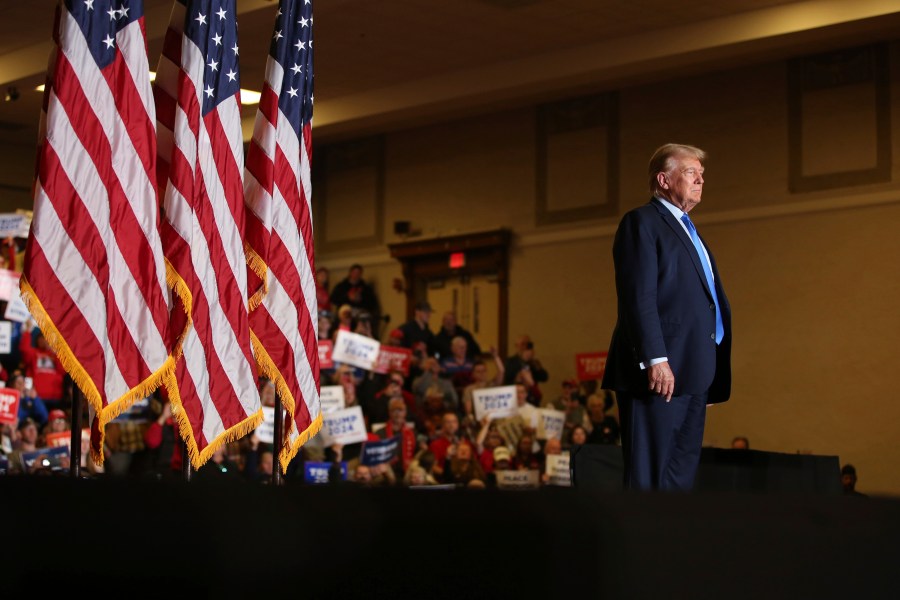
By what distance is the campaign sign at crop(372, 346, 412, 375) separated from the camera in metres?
12.1

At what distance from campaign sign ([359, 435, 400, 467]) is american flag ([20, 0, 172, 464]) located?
543 cm

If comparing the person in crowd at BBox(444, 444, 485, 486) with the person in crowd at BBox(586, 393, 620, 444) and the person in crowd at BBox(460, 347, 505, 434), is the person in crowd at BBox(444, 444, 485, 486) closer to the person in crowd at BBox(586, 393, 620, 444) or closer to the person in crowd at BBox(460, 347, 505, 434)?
the person in crowd at BBox(460, 347, 505, 434)

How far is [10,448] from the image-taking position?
8.61 meters

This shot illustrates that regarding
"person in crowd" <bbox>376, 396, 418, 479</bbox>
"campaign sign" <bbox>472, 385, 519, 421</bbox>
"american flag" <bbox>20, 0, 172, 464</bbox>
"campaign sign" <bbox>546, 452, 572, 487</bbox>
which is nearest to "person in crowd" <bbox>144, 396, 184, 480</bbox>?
"person in crowd" <bbox>376, 396, 418, 479</bbox>

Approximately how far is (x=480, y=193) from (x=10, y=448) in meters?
8.36

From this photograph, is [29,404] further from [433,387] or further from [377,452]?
[433,387]

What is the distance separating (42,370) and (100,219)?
610 centimetres

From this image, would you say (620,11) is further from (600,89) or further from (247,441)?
(247,441)

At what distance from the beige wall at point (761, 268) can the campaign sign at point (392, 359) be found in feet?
10.1

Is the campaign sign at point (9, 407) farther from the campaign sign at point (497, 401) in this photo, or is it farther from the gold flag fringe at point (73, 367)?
the gold flag fringe at point (73, 367)

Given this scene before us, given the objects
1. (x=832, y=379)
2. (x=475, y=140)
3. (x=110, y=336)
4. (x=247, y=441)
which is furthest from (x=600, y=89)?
(x=110, y=336)

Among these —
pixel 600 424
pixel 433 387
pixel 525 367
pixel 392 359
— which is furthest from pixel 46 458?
pixel 525 367

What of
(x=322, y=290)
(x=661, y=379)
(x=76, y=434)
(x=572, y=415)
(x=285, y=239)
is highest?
(x=322, y=290)

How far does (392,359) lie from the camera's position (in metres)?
12.2
